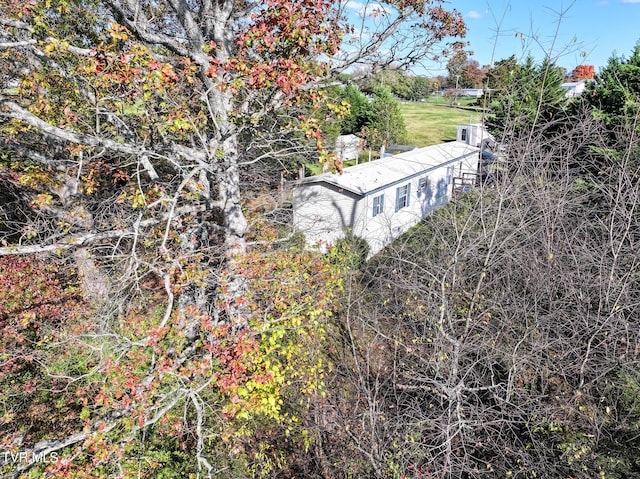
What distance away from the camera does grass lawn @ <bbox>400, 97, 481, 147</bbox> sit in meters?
39.5

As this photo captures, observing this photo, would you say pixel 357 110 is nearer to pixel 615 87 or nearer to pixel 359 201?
pixel 359 201

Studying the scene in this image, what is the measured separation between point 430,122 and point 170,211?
50.0 metres

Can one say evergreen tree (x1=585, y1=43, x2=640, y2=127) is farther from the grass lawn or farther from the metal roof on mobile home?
the grass lawn

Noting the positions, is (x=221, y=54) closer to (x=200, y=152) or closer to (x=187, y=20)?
(x=187, y=20)

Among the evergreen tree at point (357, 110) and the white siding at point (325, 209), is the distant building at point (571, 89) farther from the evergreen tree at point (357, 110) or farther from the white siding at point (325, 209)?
the evergreen tree at point (357, 110)

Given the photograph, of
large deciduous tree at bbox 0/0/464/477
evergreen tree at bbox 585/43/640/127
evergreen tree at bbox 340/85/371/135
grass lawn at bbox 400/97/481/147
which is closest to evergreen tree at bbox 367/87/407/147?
evergreen tree at bbox 340/85/371/135

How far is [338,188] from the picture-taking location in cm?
1295

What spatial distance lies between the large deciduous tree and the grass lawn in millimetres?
27552

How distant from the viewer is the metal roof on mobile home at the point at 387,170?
12.9m

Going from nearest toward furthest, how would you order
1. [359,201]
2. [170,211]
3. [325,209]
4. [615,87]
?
1. [170,211]
2. [615,87]
3. [359,201]
4. [325,209]

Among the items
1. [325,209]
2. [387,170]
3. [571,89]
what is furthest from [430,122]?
[325,209]

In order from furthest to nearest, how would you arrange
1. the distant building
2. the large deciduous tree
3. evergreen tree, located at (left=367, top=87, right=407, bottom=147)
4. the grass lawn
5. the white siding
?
the grass lawn → evergreen tree, located at (left=367, top=87, right=407, bottom=147) → the distant building → the white siding → the large deciduous tree

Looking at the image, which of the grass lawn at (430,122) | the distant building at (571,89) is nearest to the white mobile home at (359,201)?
the distant building at (571,89)

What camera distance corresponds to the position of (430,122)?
163 ft
